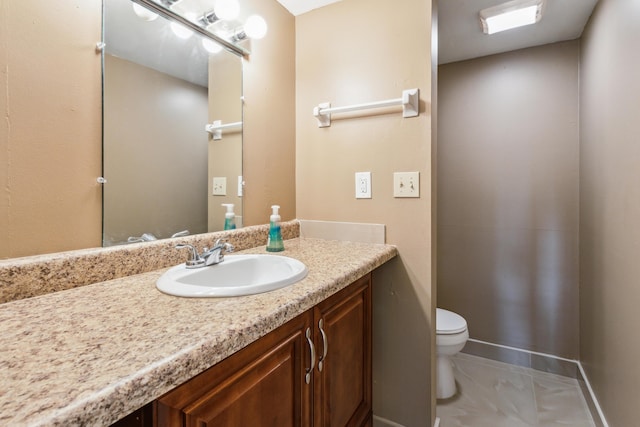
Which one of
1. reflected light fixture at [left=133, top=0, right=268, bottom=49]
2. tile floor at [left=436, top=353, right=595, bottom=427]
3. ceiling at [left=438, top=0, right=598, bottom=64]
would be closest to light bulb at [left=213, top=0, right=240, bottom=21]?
reflected light fixture at [left=133, top=0, right=268, bottom=49]

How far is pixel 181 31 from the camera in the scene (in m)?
1.17

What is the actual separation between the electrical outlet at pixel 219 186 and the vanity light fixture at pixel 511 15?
1.67 meters

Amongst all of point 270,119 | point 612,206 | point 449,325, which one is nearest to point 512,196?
point 612,206

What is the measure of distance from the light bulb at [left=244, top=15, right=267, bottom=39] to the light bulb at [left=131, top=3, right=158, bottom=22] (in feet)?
1.29

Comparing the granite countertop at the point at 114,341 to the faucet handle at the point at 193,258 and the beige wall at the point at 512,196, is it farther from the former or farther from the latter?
the beige wall at the point at 512,196

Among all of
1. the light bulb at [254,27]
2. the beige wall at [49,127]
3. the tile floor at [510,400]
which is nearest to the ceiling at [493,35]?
the light bulb at [254,27]

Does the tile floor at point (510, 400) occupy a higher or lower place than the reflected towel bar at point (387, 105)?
lower

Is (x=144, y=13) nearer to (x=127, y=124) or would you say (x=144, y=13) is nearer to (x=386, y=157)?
(x=127, y=124)

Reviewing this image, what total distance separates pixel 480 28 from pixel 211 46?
5.32ft

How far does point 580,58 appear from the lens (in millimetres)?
1911

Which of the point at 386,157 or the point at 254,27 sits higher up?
the point at 254,27

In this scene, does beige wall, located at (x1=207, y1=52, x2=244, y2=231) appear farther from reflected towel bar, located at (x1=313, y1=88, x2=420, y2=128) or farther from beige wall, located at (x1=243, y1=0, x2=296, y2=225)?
reflected towel bar, located at (x1=313, y1=88, x2=420, y2=128)

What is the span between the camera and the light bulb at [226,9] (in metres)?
1.20

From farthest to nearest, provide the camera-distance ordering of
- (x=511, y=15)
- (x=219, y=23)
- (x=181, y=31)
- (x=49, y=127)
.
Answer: (x=511, y=15) < (x=219, y=23) < (x=181, y=31) < (x=49, y=127)
